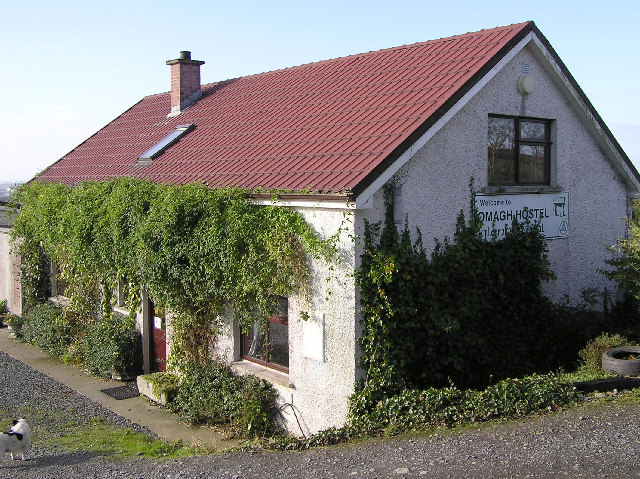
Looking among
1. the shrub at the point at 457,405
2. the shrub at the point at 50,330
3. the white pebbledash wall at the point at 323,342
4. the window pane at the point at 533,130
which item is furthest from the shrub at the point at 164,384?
the window pane at the point at 533,130

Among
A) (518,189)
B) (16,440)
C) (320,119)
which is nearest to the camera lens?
(16,440)

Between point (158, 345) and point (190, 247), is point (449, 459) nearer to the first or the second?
point (190, 247)

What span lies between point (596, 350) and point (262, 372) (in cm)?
533

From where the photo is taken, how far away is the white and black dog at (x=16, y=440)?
8688 mm

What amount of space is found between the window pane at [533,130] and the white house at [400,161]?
0.02 m

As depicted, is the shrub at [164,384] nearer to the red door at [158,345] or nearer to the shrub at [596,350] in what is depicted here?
the red door at [158,345]

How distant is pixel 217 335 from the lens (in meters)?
11.4

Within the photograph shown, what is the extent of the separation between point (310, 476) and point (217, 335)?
4.60 m

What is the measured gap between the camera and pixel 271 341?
10.7m

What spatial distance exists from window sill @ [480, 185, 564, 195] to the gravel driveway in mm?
3715

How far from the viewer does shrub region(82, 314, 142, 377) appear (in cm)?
1347

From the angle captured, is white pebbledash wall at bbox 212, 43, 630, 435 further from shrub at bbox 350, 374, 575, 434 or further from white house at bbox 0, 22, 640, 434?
shrub at bbox 350, 374, 575, 434

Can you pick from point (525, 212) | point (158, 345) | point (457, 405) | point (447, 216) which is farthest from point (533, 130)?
point (158, 345)

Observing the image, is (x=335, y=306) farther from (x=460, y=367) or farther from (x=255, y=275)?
(x=460, y=367)
